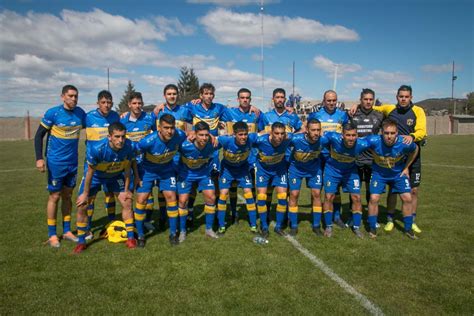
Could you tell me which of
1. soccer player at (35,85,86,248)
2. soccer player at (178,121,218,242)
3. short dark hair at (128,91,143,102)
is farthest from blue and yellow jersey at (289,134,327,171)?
soccer player at (35,85,86,248)

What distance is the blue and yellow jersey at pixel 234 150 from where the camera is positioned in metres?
5.46

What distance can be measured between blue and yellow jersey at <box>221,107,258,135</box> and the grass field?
1.85m

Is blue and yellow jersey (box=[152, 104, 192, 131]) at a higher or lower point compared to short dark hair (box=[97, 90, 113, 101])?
lower

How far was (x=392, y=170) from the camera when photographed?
5492mm

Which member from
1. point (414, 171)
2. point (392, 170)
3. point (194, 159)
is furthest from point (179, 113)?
point (414, 171)

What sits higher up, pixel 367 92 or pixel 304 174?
pixel 367 92

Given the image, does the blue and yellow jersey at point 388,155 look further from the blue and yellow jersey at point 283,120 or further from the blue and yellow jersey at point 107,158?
the blue and yellow jersey at point 107,158

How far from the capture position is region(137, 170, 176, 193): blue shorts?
5.32 meters

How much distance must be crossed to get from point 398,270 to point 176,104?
4458mm

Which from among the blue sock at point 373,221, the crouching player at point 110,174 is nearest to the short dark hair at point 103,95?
the crouching player at point 110,174

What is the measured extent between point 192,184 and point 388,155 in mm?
3199

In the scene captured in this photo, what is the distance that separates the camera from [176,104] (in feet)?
20.8

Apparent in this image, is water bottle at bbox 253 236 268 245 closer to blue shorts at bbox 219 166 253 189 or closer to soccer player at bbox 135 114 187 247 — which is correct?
blue shorts at bbox 219 166 253 189

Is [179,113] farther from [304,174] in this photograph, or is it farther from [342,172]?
[342,172]
